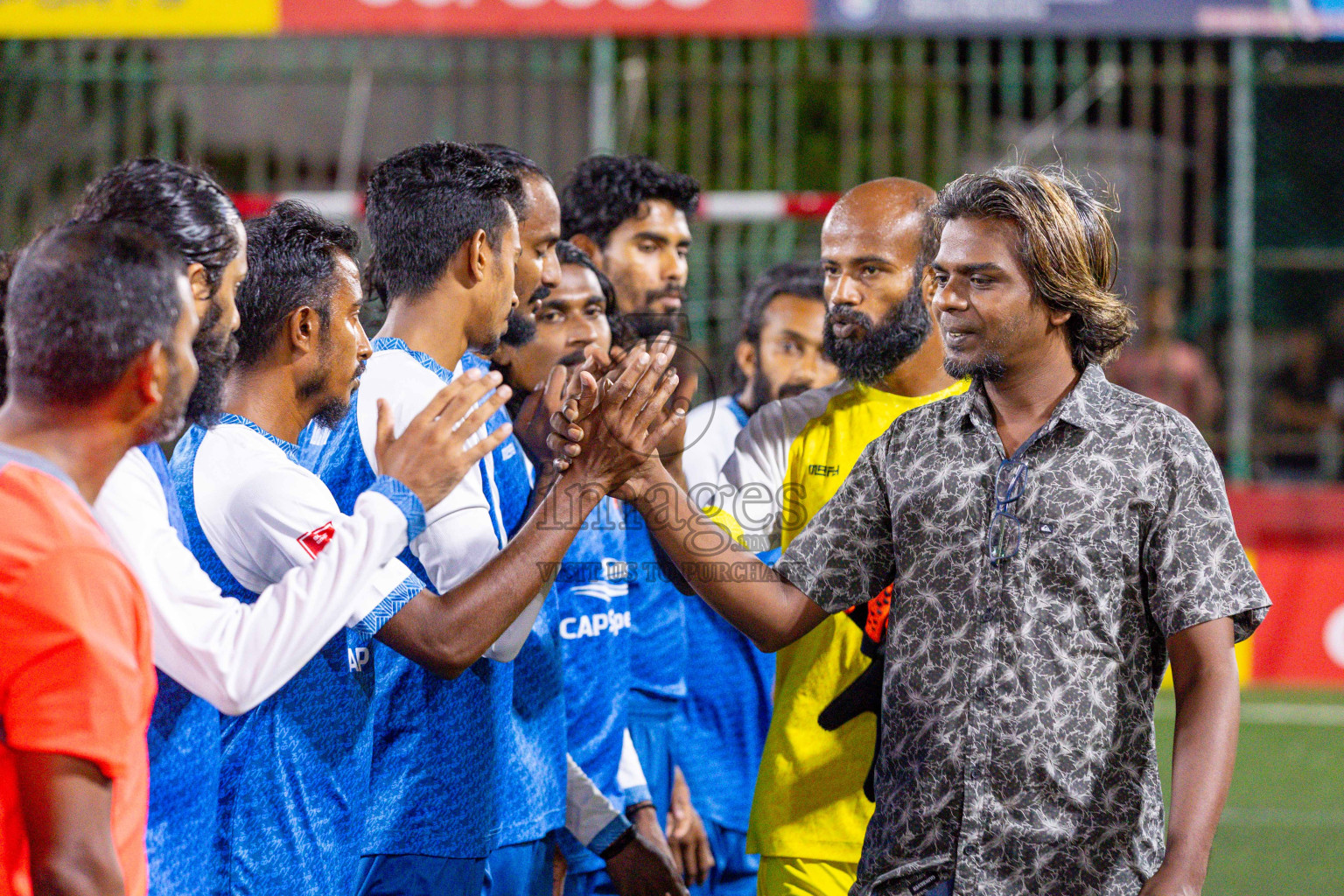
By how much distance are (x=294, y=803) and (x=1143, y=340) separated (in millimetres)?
8888

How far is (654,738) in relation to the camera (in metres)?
4.36

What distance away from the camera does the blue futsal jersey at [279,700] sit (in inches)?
95.3

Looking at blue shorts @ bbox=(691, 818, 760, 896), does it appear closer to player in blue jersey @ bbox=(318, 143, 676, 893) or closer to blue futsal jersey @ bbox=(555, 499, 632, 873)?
blue futsal jersey @ bbox=(555, 499, 632, 873)

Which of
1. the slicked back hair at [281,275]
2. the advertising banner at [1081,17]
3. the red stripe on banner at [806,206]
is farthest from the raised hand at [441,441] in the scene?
the advertising banner at [1081,17]

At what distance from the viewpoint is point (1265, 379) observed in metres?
12.7

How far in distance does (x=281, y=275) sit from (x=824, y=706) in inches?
63.6

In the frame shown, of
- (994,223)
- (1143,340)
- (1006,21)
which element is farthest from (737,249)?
(994,223)

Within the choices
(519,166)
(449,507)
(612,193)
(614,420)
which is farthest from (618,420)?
(612,193)

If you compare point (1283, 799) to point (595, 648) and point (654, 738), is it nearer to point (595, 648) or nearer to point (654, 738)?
point (654, 738)

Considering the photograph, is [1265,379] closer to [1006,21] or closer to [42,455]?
[1006,21]

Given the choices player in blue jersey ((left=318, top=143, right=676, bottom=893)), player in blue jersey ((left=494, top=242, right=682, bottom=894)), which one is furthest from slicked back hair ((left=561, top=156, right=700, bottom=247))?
player in blue jersey ((left=318, top=143, right=676, bottom=893))

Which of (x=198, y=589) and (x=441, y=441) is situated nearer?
(x=198, y=589)

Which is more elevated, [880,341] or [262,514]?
[880,341]

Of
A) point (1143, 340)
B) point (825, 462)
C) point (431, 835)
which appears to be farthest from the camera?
point (1143, 340)
